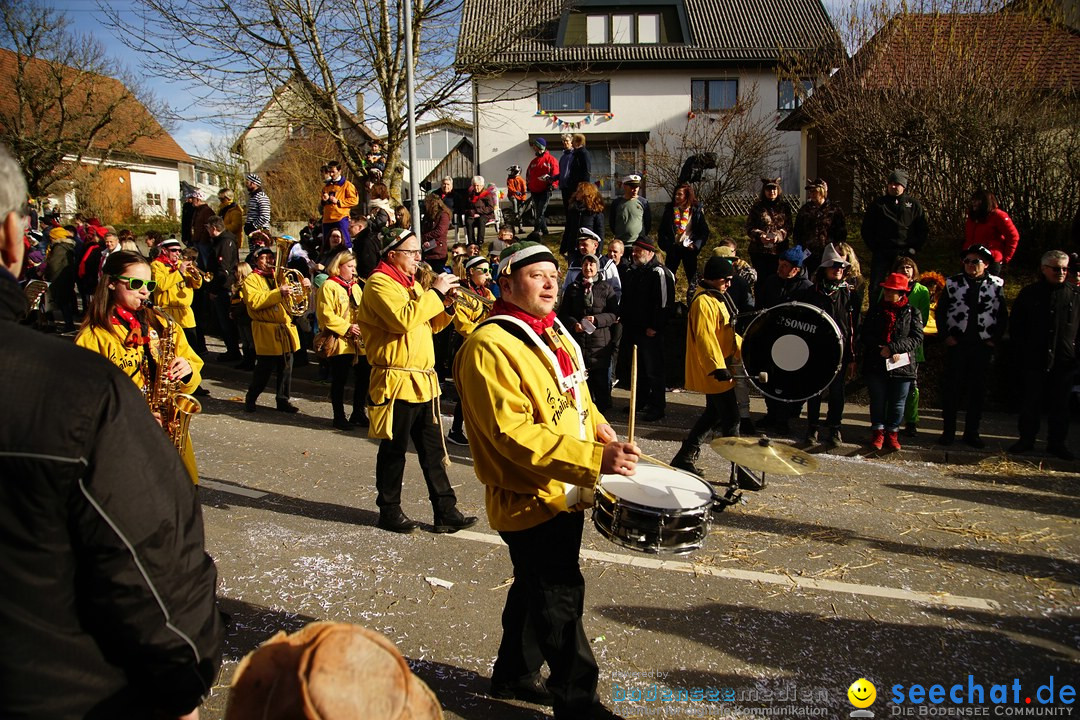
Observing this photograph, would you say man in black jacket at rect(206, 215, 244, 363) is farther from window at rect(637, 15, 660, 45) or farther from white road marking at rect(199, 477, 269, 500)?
window at rect(637, 15, 660, 45)

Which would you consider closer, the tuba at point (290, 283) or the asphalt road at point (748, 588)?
the asphalt road at point (748, 588)

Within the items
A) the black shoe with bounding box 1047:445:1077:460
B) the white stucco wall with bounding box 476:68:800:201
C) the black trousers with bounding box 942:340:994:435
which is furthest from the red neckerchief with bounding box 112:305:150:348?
the white stucco wall with bounding box 476:68:800:201

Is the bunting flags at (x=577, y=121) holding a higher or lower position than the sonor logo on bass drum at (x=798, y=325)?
higher

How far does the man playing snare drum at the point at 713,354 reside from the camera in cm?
665

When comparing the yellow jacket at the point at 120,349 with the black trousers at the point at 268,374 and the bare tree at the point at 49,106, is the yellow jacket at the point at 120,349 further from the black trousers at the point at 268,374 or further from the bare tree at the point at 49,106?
the bare tree at the point at 49,106

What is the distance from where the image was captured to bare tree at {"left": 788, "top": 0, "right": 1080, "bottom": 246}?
1284 centimetres

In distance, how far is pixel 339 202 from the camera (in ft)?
42.5

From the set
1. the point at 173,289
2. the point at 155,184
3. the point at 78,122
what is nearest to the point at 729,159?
the point at 173,289

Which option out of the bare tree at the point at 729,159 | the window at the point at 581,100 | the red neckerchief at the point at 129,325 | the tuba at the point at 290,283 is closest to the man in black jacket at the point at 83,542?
the red neckerchief at the point at 129,325

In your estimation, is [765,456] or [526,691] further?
[765,456]

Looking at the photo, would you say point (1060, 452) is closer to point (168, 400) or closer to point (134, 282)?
point (168, 400)

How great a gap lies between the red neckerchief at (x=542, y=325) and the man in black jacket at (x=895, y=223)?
26.7ft

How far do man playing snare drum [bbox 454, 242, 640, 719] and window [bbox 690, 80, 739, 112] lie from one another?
100ft

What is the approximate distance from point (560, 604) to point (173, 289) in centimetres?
863
